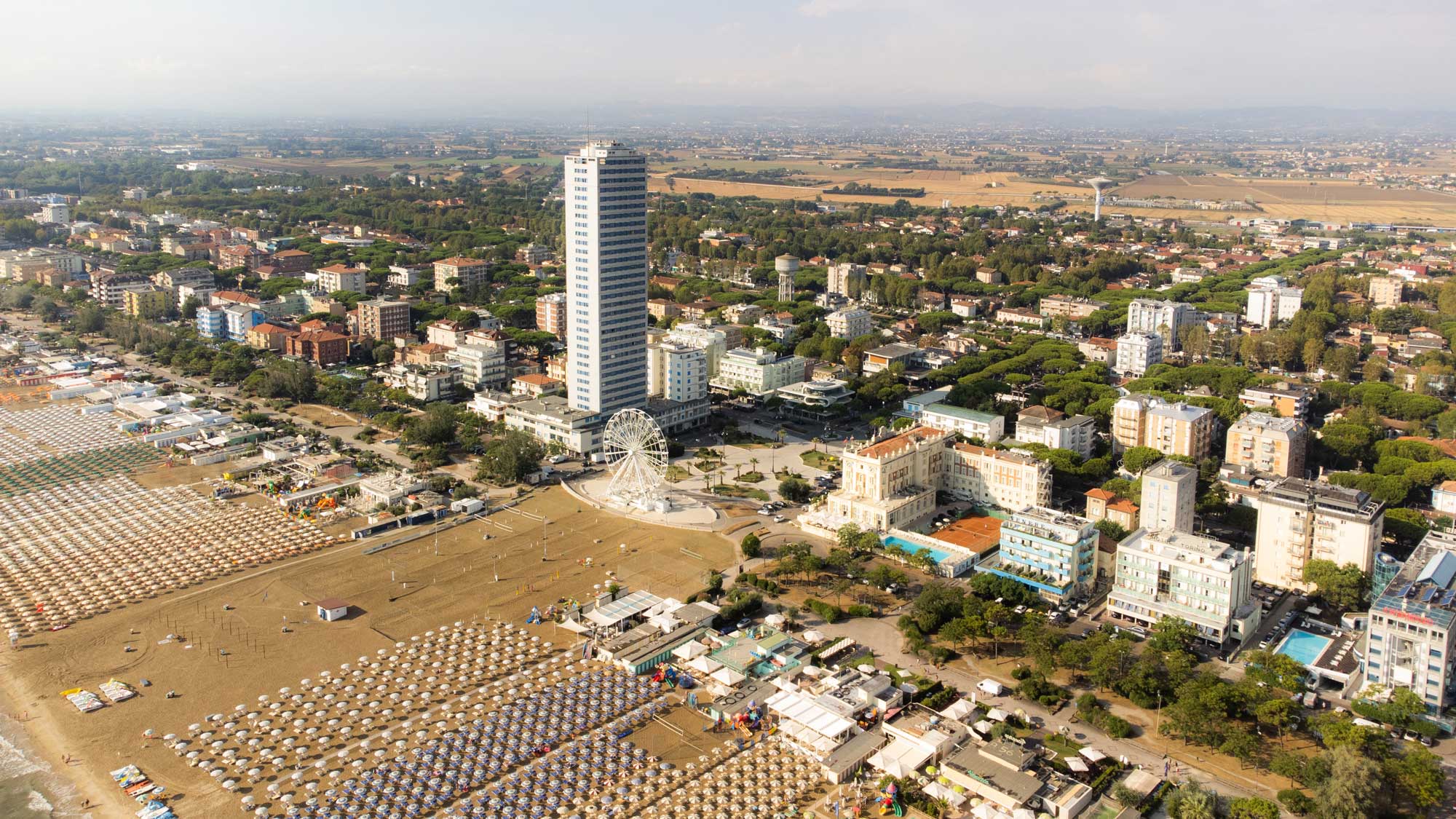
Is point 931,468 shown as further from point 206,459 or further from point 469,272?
point 469,272

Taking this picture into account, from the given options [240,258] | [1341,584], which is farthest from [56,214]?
[1341,584]

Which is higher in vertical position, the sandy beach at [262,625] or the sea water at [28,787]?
the sandy beach at [262,625]

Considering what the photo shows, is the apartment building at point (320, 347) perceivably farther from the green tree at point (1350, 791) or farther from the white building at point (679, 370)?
the green tree at point (1350, 791)

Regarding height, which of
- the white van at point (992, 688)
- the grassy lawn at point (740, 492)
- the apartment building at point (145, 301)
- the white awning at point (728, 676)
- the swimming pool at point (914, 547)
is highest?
the apartment building at point (145, 301)

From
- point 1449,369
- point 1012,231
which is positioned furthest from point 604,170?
point 1012,231

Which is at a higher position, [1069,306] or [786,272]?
[786,272]

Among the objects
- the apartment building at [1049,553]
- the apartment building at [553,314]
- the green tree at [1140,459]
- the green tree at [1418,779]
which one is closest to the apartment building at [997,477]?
the green tree at [1140,459]

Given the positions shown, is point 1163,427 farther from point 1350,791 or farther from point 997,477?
point 1350,791
